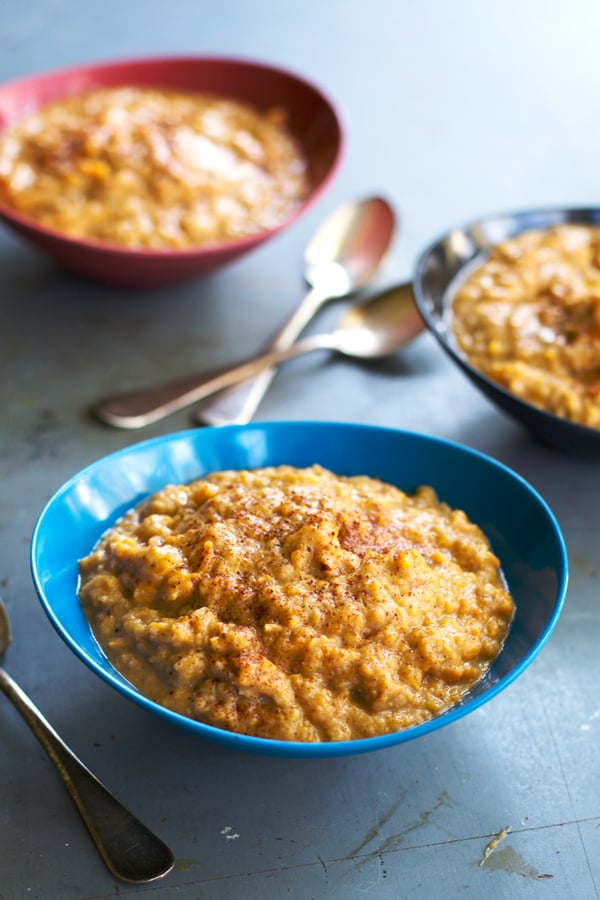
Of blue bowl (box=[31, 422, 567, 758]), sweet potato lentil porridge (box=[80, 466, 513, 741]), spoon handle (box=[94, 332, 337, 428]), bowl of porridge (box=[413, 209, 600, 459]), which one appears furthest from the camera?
spoon handle (box=[94, 332, 337, 428])

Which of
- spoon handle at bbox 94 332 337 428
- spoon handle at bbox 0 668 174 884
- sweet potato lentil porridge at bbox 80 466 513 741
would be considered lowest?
spoon handle at bbox 0 668 174 884

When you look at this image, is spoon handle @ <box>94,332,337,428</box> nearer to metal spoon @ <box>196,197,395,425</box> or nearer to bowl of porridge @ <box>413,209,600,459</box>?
metal spoon @ <box>196,197,395,425</box>

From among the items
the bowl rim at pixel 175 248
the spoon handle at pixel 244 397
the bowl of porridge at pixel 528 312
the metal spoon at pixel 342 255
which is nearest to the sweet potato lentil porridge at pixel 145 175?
the bowl rim at pixel 175 248

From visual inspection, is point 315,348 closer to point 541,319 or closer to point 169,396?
point 169,396

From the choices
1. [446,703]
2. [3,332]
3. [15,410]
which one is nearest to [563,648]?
[446,703]

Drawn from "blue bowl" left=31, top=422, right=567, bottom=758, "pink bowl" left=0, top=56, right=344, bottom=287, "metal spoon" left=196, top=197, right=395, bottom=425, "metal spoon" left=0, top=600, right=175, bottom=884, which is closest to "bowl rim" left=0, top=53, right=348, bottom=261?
"pink bowl" left=0, top=56, right=344, bottom=287

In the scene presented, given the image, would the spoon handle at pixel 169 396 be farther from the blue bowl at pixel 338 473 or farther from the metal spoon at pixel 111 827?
the metal spoon at pixel 111 827
